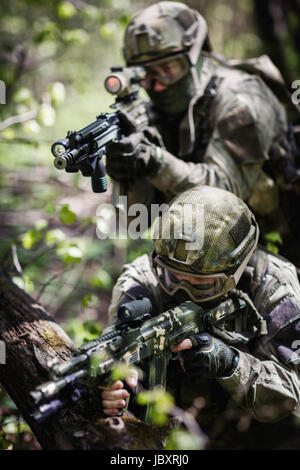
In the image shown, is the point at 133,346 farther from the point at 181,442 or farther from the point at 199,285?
the point at 199,285

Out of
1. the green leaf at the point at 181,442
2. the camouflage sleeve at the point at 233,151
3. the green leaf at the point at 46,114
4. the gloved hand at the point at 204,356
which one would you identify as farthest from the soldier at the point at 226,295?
the green leaf at the point at 46,114

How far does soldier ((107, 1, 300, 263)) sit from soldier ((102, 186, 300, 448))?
96cm

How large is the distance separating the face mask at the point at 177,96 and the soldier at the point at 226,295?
5.61ft

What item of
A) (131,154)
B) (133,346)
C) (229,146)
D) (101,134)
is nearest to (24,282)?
(131,154)

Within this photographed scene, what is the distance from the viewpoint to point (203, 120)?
479cm

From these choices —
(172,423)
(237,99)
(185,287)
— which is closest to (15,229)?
(237,99)

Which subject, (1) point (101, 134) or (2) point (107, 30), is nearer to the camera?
(1) point (101, 134)

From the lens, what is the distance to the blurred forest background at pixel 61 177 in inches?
197

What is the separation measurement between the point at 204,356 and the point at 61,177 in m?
6.66

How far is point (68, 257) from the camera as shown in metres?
4.66

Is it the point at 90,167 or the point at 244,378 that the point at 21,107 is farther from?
the point at 244,378

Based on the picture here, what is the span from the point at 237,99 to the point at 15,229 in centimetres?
482

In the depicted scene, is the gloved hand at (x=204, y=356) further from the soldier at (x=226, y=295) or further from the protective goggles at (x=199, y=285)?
the protective goggles at (x=199, y=285)

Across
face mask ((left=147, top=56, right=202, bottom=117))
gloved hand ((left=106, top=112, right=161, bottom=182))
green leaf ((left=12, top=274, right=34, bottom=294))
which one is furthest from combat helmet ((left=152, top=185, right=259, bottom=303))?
face mask ((left=147, top=56, right=202, bottom=117))
